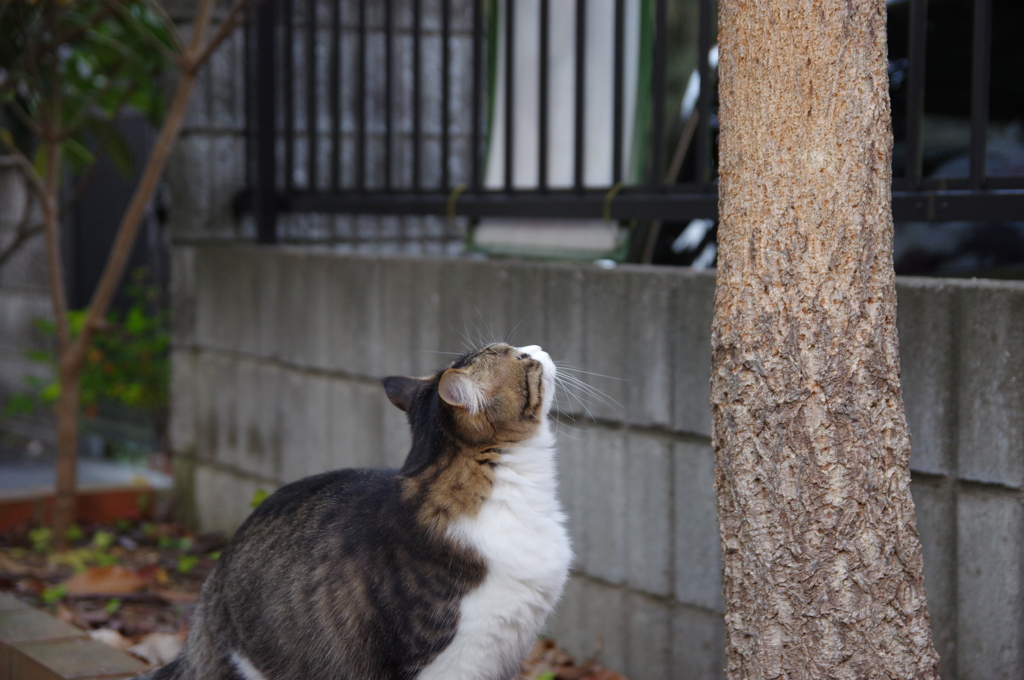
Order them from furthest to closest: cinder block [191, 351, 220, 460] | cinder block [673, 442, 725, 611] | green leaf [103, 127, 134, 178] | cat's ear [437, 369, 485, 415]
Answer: green leaf [103, 127, 134, 178] < cinder block [191, 351, 220, 460] < cinder block [673, 442, 725, 611] < cat's ear [437, 369, 485, 415]

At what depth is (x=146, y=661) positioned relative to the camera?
134 inches

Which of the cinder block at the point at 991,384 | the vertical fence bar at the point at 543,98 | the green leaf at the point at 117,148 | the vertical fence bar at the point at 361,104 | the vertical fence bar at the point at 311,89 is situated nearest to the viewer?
the cinder block at the point at 991,384

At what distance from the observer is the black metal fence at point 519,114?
9.68ft

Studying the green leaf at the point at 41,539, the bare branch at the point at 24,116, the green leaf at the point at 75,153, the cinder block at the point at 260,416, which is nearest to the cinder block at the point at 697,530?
the cinder block at the point at 260,416

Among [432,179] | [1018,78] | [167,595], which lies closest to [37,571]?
[167,595]

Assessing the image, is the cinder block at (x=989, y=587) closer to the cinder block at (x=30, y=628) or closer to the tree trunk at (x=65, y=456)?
the cinder block at (x=30, y=628)

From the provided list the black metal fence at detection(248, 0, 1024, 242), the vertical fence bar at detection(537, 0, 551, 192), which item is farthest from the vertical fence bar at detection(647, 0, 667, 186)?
the vertical fence bar at detection(537, 0, 551, 192)

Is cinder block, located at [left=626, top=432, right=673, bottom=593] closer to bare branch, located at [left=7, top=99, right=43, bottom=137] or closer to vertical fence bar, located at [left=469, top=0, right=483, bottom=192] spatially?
vertical fence bar, located at [left=469, top=0, right=483, bottom=192]

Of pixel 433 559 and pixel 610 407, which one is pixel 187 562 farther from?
pixel 433 559

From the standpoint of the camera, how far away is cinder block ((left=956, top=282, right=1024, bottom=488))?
97.4 inches

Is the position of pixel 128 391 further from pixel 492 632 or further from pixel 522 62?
pixel 492 632

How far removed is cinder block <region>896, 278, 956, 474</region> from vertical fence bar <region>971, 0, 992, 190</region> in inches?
14.8

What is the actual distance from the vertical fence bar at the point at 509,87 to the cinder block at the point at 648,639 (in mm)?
1700

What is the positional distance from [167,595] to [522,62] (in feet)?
8.56
